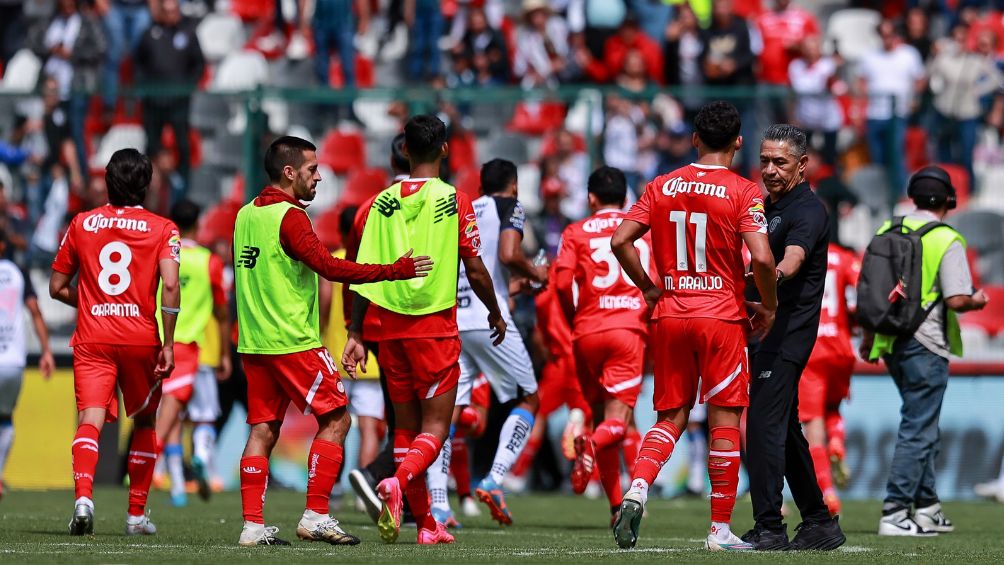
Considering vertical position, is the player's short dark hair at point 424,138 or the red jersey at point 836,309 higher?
the player's short dark hair at point 424,138

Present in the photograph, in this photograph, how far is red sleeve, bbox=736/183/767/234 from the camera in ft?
29.8

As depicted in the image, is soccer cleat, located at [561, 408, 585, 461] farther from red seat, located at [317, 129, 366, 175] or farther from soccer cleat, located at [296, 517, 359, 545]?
red seat, located at [317, 129, 366, 175]

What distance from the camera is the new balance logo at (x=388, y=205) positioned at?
993 cm

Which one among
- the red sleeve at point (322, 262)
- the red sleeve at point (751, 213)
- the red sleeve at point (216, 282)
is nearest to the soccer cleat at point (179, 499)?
the red sleeve at point (216, 282)

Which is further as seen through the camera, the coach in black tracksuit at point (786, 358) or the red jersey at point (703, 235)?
the coach in black tracksuit at point (786, 358)

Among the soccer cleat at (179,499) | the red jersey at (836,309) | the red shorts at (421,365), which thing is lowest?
the soccer cleat at (179,499)

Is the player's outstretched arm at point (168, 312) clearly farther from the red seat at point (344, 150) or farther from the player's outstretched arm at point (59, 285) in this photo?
the red seat at point (344, 150)

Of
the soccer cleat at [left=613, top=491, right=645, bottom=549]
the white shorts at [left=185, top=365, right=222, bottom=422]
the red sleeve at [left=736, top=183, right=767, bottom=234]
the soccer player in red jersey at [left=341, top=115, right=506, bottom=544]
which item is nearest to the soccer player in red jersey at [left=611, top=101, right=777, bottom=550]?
the red sleeve at [left=736, top=183, right=767, bottom=234]

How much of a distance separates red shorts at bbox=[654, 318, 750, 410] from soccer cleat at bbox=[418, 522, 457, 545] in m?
1.61

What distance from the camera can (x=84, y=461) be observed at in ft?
33.2

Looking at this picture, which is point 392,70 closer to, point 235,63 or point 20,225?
point 235,63

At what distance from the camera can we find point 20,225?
1869cm

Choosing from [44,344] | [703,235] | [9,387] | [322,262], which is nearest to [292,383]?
[322,262]

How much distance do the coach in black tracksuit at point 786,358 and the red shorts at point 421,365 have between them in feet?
5.59
